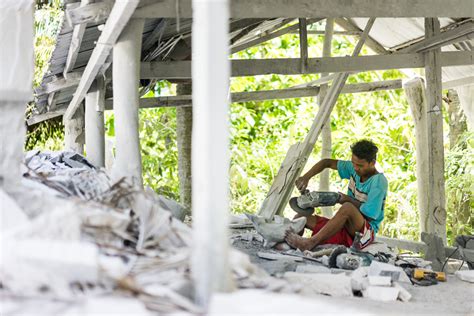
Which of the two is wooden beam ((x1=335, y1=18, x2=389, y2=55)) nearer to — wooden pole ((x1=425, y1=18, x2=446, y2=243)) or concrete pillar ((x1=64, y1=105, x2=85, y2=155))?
wooden pole ((x1=425, y1=18, x2=446, y2=243))

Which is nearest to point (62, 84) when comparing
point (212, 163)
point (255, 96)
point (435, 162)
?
point (255, 96)

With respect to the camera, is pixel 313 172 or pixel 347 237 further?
pixel 313 172

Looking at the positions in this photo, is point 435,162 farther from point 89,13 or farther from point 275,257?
point 89,13

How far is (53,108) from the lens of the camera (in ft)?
31.0

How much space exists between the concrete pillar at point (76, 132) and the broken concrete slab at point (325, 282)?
14.7 feet

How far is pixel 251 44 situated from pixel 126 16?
4806mm

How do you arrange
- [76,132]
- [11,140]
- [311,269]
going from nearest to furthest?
[11,140]
[311,269]
[76,132]

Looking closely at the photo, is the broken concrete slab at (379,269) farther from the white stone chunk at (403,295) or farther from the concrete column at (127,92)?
the concrete column at (127,92)

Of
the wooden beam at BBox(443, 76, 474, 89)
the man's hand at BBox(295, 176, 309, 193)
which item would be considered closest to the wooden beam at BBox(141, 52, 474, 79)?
the man's hand at BBox(295, 176, 309, 193)

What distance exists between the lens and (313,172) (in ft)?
24.6

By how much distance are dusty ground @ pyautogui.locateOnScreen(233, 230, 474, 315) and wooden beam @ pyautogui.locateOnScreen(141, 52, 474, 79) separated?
2.22 metres

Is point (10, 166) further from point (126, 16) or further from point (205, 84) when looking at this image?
point (205, 84)

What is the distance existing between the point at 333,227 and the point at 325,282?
5.33 ft

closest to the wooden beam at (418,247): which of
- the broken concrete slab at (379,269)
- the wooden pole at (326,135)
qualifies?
the broken concrete slab at (379,269)
